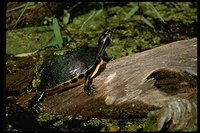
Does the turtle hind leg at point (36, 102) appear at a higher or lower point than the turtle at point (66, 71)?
lower

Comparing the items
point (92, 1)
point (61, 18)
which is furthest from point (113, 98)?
point (92, 1)

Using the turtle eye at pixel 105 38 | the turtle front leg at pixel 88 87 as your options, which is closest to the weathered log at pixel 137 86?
the turtle front leg at pixel 88 87

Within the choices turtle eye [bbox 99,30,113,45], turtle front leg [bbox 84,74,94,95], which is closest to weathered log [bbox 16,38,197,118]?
turtle front leg [bbox 84,74,94,95]

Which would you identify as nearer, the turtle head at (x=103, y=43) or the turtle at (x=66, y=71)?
the turtle at (x=66, y=71)

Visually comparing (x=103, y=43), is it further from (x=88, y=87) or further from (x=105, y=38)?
(x=88, y=87)

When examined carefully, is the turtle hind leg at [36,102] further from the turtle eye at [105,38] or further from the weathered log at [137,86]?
the turtle eye at [105,38]

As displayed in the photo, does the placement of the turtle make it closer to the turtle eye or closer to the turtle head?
the turtle head
